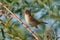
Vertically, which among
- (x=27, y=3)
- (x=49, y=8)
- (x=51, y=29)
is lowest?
(x=51, y=29)

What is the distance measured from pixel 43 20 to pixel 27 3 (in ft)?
0.74

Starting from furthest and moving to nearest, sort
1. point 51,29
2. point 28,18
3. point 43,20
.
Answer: point 28,18, point 43,20, point 51,29

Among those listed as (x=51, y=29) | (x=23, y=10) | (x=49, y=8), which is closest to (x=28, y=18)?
(x=23, y=10)

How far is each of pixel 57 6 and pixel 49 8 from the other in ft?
0.21

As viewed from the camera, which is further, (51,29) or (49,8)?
(49,8)

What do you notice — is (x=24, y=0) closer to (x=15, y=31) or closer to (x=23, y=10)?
(x=23, y=10)

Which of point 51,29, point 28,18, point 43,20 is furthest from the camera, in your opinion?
point 28,18

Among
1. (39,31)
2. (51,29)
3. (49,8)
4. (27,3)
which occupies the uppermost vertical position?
(27,3)

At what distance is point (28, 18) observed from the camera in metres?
1.54

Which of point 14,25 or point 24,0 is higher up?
point 24,0

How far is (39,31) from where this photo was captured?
4.81ft

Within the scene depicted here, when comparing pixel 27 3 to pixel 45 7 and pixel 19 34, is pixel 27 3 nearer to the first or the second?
pixel 45 7

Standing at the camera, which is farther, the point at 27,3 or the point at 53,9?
the point at 27,3

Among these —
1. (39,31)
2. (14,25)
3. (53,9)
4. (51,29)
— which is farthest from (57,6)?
(51,29)
